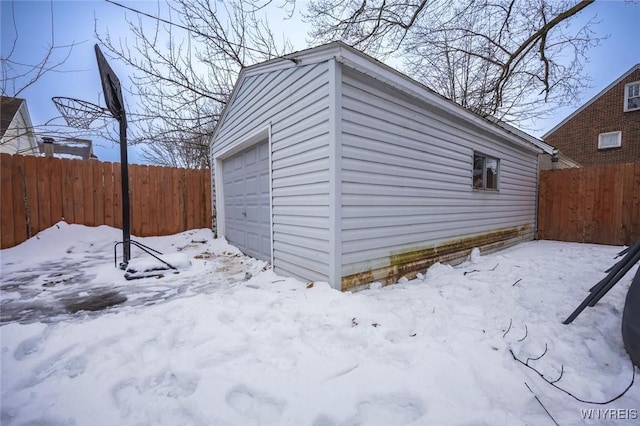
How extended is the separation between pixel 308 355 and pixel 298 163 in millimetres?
2393

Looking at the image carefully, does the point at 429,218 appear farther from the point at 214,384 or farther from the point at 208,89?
the point at 208,89

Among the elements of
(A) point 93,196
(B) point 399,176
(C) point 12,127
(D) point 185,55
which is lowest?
(A) point 93,196

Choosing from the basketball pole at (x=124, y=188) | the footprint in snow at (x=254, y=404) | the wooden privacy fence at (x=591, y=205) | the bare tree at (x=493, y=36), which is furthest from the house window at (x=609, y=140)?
the basketball pole at (x=124, y=188)

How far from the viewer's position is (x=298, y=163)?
3.58m

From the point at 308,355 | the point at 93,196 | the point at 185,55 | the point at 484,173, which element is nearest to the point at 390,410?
the point at 308,355

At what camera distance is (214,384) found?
1654 millimetres

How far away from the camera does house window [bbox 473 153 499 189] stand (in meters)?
5.74

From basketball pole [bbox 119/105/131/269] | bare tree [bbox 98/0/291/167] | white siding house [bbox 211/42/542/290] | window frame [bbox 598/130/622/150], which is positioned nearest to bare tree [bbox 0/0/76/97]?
basketball pole [bbox 119/105/131/269]

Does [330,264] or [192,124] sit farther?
[192,124]

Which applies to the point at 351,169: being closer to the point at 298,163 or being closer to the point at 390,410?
the point at 298,163

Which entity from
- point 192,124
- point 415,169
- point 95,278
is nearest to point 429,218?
point 415,169

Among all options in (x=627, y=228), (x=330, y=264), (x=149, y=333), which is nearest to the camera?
(x=149, y=333)

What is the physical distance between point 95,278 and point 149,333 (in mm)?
2660

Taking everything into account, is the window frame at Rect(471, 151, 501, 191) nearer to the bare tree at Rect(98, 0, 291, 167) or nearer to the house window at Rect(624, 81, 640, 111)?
the bare tree at Rect(98, 0, 291, 167)
